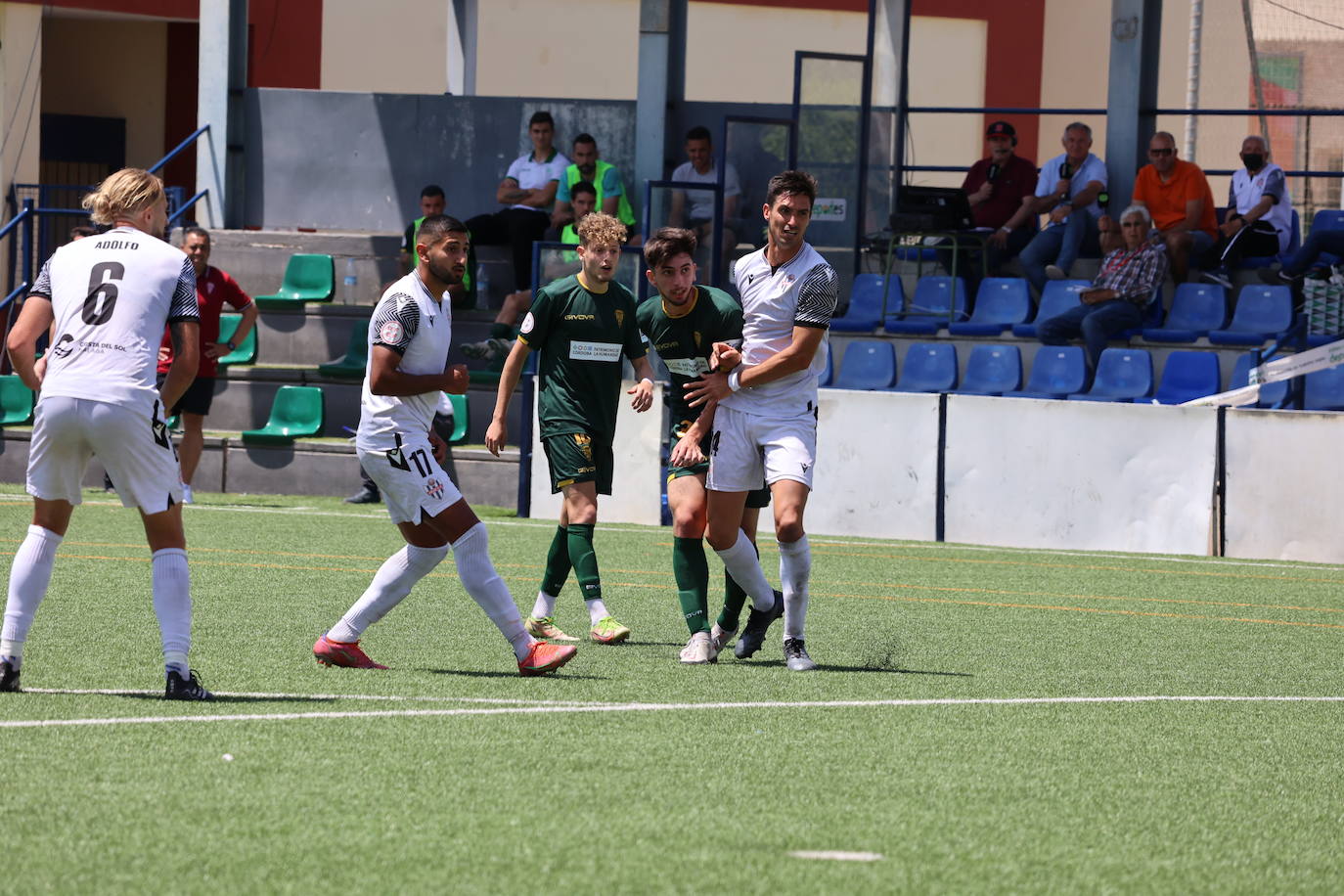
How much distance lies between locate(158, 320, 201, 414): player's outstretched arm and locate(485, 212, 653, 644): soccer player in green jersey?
250 centimetres

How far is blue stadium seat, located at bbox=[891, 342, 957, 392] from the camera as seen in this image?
17.9 m

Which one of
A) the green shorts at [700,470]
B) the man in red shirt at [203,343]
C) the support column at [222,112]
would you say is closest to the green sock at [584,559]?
the green shorts at [700,470]

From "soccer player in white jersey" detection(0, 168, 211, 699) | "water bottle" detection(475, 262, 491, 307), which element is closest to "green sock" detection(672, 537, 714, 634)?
"soccer player in white jersey" detection(0, 168, 211, 699)

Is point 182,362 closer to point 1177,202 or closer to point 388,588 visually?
point 388,588

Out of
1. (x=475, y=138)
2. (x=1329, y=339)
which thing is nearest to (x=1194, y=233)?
(x=1329, y=339)

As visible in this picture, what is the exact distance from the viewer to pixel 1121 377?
16.9 meters

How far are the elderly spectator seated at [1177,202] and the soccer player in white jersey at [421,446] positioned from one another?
39.1 ft

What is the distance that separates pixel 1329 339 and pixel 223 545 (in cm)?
982

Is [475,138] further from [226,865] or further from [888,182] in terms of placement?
[226,865]

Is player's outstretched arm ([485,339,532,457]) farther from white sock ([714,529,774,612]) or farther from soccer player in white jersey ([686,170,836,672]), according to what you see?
white sock ([714,529,774,612])

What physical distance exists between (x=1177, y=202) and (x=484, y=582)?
40.6 feet

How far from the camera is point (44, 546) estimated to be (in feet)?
21.1

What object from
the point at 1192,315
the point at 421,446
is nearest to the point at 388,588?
the point at 421,446

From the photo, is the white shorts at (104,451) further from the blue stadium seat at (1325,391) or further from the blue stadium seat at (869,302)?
the blue stadium seat at (869,302)
